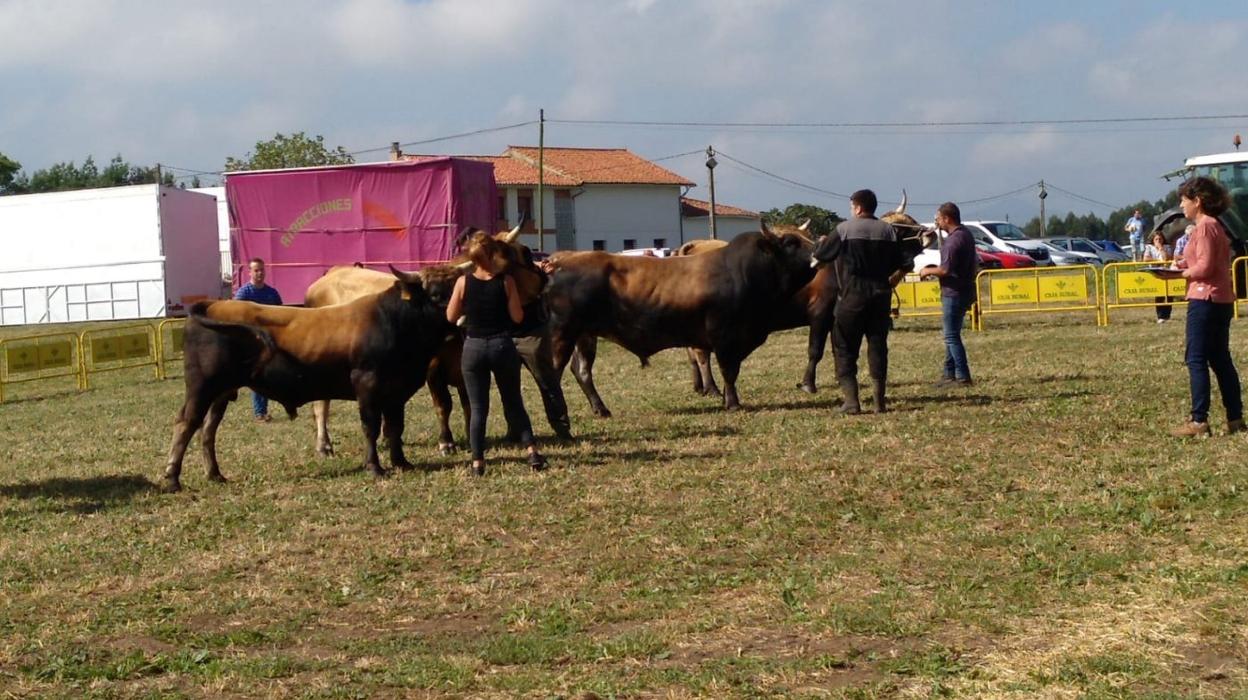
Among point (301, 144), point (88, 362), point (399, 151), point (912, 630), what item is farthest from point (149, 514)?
point (301, 144)

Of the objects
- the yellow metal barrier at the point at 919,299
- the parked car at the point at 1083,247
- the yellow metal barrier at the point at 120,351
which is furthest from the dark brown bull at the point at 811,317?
the parked car at the point at 1083,247

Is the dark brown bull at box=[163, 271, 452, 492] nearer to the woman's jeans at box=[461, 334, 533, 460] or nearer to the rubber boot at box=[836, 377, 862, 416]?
the woman's jeans at box=[461, 334, 533, 460]

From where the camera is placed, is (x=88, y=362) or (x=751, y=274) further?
(x=88, y=362)

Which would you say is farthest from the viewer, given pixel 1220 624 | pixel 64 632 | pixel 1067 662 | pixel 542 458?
pixel 542 458

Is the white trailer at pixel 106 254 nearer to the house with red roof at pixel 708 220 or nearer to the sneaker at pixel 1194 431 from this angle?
the sneaker at pixel 1194 431

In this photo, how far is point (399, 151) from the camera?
67500mm

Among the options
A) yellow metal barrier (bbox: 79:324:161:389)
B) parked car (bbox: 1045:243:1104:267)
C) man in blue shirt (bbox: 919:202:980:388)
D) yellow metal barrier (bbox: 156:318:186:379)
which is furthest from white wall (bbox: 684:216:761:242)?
man in blue shirt (bbox: 919:202:980:388)

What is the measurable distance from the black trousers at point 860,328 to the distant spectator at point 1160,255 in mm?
12307

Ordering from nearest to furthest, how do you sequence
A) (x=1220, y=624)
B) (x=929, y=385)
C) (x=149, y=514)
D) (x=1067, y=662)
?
(x=1067, y=662) → (x=1220, y=624) → (x=149, y=514) → (x=929, y=385)

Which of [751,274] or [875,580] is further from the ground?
[751,274]

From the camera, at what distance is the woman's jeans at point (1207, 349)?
33.1ft

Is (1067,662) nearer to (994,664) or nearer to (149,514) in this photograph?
(994,664)

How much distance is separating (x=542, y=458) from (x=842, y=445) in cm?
225

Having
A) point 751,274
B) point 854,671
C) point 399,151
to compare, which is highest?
point 399,151
